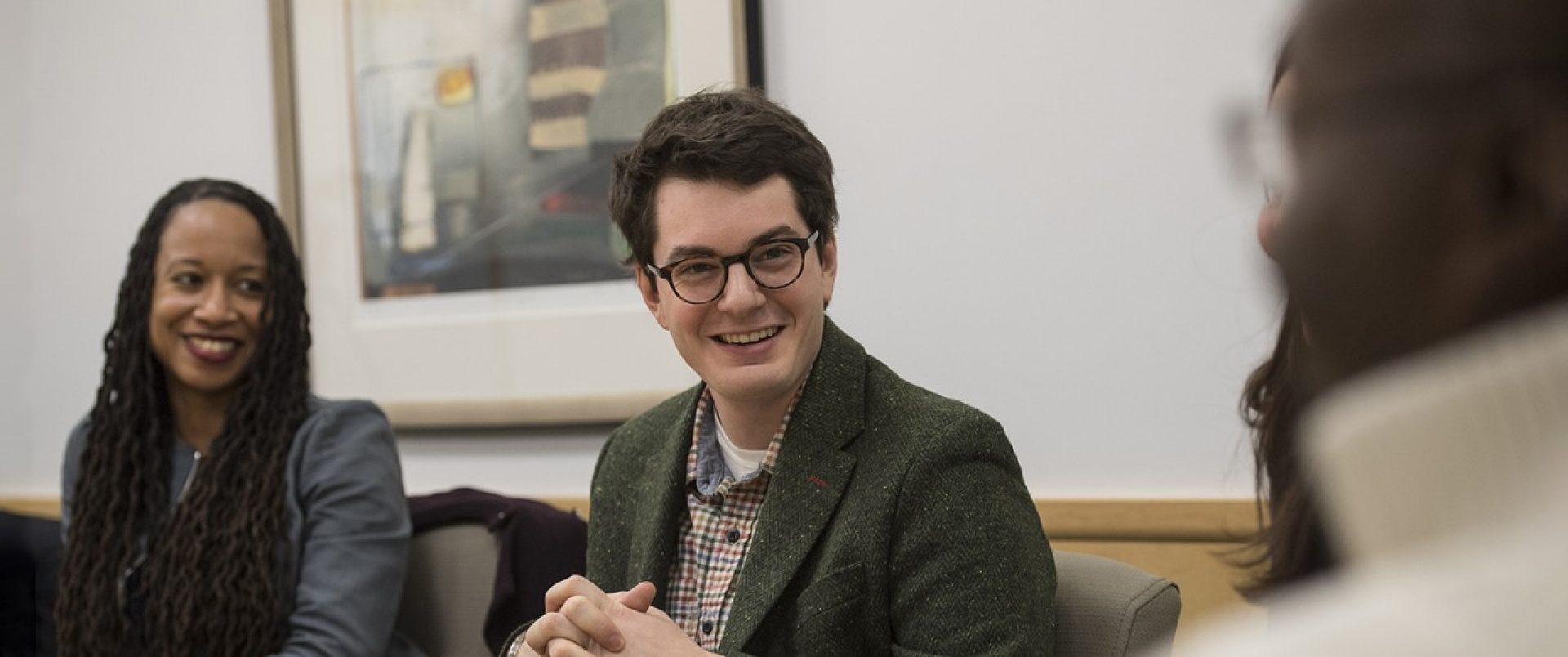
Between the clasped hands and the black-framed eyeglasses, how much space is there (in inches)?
14.4

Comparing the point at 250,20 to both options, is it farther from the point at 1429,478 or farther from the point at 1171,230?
the point at 1429,478

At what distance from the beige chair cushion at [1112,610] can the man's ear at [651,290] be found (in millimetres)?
586

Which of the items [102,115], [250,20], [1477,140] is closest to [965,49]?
[250,20]

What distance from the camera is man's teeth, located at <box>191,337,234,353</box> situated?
2.53 m

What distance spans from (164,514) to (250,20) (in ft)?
4.77

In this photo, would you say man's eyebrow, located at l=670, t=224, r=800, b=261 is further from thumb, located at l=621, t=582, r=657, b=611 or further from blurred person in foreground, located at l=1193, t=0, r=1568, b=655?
blurred person in foreground, located at l=1193, t=0, r=1568, b=655

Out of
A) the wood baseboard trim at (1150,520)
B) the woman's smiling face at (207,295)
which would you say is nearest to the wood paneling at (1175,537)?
the wood baseboard trim at (1150,520)

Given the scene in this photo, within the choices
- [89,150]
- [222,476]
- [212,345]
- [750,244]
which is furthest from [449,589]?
[89,150]

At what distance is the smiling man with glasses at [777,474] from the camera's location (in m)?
1.59

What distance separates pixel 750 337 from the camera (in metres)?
1.76

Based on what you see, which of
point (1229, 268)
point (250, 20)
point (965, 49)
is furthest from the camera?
point (250, 20)

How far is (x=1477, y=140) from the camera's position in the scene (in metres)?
0.41

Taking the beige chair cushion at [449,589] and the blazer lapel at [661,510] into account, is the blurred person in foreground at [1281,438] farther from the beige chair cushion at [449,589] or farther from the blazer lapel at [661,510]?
the beige chair cushion at [449,589]

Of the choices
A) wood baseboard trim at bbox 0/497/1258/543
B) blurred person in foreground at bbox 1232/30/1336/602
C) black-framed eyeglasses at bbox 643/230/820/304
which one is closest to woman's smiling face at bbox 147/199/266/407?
black-framed eyeglasses at bbox 643/230/820/304
